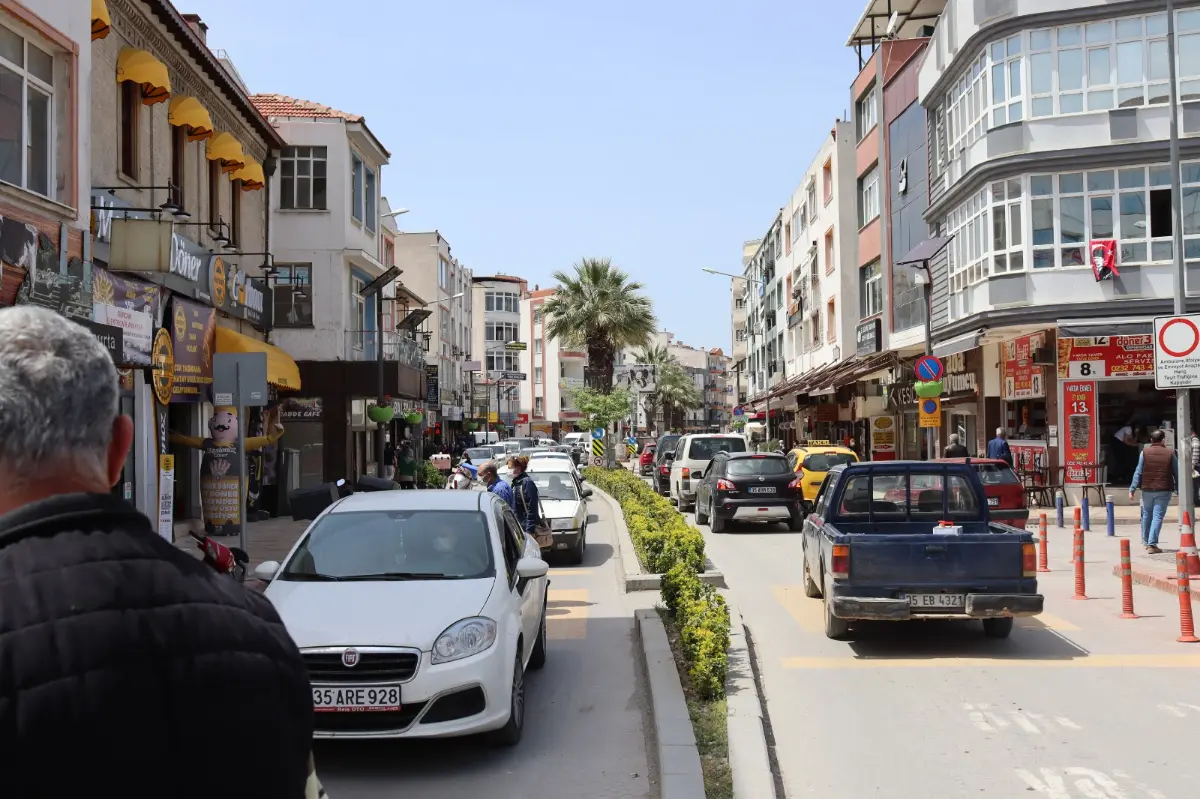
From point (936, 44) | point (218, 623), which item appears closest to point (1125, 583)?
point (218, 623)

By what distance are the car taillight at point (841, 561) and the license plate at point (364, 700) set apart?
16.0 ft

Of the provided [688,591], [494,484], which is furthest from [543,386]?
[688,591]

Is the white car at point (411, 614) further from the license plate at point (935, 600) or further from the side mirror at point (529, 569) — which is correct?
the license plate at point (935, 600)

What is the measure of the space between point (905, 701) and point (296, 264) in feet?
81.2

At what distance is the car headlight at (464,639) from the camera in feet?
22.5

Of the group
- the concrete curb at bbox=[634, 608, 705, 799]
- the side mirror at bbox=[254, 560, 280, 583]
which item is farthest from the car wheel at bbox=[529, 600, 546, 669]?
the side mirror at bbox=[254, 560, 280, 583]

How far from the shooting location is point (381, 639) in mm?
6785

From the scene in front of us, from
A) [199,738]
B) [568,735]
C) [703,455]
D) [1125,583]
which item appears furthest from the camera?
[703,455]

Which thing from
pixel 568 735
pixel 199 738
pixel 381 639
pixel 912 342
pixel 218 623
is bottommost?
pixel 568 735

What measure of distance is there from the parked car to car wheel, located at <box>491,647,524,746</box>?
15.9 m

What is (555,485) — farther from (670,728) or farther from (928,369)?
(670,728)

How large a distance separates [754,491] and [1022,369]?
30.3 ft

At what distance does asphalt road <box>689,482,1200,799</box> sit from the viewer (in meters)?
6.59

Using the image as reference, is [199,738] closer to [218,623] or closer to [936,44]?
[218,623]
